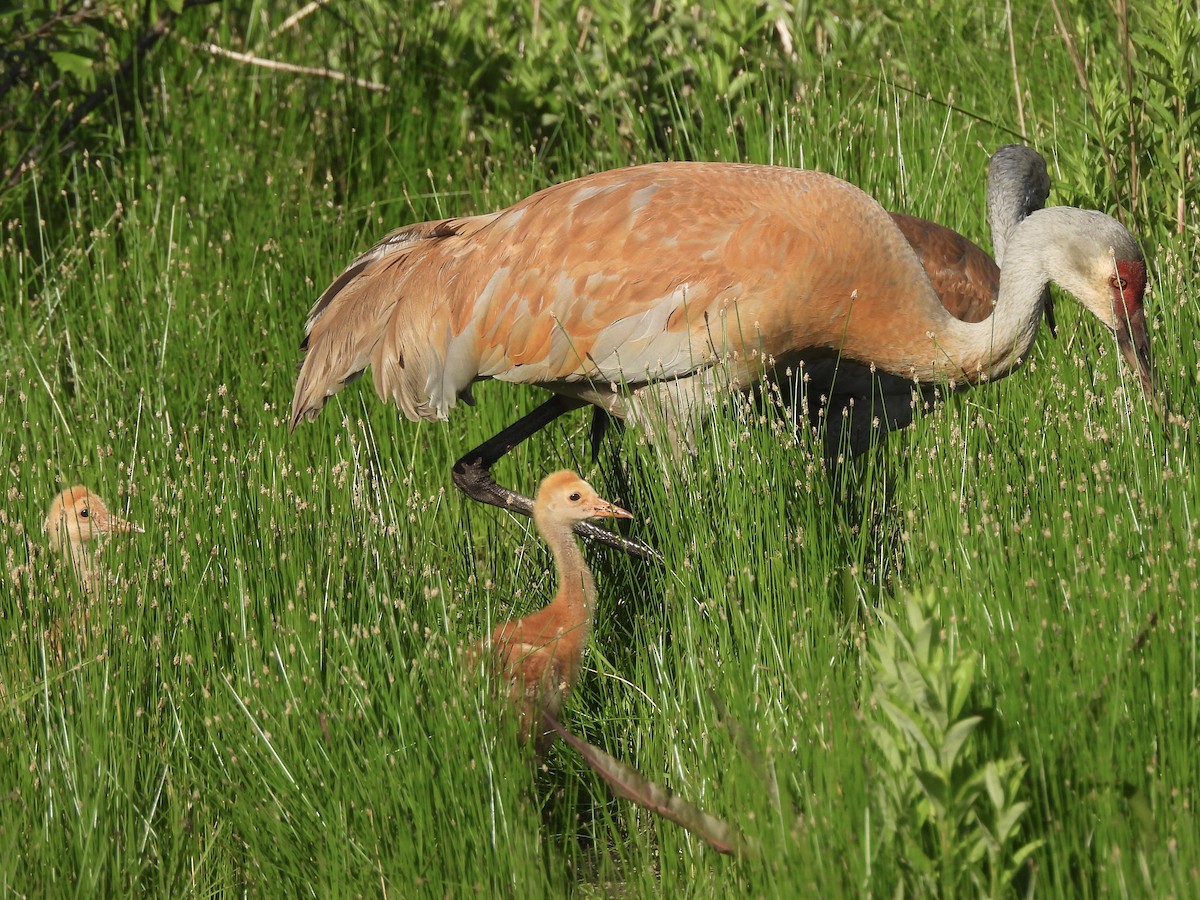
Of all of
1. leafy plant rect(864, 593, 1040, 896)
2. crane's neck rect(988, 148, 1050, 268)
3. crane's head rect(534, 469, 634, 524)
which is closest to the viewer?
leafy plant rect(864, 593, 1040, 896)

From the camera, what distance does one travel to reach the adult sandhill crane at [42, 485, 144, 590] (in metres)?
3.87

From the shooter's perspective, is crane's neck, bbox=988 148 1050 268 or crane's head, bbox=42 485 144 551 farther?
crane's neck, bbox=988 148 1050 268

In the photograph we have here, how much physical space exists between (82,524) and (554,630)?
136cm

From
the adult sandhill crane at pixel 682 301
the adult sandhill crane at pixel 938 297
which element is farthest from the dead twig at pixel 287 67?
the adult sandhill crane at pixel 938 297

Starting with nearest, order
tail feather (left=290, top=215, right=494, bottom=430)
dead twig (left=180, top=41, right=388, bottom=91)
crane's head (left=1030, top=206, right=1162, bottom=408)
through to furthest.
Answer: crane's head (left=1030, top=206, right=1162, bottom=408), tail feather (left=290, top=215, right=494, bottom=430), dead twig (left=180, top=41, right=388, bottom=91)

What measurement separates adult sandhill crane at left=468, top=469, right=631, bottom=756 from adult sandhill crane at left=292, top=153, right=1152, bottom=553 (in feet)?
1.08

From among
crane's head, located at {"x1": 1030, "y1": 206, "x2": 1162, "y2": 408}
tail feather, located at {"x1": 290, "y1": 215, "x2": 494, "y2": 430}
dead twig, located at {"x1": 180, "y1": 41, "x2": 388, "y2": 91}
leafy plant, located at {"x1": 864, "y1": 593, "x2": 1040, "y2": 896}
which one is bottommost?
leafy plant, located at {"x1": 864, "y1": 593, "x2": 1040, "y2": 896}

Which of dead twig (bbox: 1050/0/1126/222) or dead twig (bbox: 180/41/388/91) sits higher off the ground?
dead twig (bbox: 180/41/388/91)

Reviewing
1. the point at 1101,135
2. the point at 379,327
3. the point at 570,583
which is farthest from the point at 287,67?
the point at 570,583

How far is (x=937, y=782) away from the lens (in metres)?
2.47

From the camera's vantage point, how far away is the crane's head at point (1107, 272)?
4.33m

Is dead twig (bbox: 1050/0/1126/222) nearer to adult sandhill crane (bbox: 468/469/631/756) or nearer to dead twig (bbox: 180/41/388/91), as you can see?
adult sandhill crane (bbox: 468/469/631/756)

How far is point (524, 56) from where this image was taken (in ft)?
Result: 23.1

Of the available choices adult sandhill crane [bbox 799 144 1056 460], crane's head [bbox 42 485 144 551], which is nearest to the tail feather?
crane's head [bbox 42 485 144 551]
